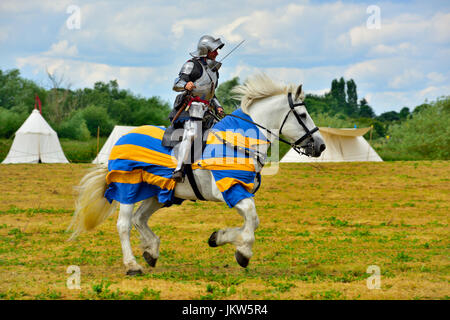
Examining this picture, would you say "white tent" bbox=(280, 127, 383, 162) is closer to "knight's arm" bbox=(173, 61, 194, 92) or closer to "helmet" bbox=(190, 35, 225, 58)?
"helmet" bbox=(190, 35, 225, 58)

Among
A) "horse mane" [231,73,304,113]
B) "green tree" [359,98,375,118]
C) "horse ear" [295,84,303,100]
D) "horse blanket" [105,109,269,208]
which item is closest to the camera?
"horse blanket" [105,109,269,208]

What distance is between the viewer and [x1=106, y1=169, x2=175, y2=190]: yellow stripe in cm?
712

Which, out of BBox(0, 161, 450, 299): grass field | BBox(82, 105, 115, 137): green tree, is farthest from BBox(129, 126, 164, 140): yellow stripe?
BBox(82, 105, 115, 137): green tree

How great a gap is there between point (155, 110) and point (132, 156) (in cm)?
5203

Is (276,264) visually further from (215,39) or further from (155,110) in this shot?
(155,110)

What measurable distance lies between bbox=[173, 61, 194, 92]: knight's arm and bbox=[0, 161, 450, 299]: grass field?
7.79 feet

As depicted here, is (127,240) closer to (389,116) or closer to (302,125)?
(302,125)

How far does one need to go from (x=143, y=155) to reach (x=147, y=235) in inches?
51.2

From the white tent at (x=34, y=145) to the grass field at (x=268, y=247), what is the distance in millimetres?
8165

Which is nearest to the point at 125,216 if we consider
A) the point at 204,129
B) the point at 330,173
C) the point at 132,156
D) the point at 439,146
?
the point at 132,156

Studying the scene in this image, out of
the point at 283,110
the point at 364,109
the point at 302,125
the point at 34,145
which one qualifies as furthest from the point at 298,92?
→ the point at 364,109

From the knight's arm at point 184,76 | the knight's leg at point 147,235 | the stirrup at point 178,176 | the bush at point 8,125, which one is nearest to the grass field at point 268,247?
the knight's leg at point 147,235

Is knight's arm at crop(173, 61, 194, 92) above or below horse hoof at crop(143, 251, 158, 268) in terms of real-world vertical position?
above

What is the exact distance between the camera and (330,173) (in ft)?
77.5
